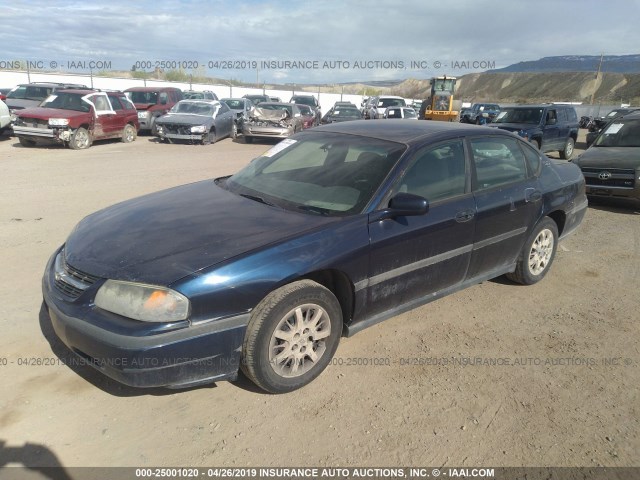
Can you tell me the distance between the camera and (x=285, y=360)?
295 cm

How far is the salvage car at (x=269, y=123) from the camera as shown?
17.2m

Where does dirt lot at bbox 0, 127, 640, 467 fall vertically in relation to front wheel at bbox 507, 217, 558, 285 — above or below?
below

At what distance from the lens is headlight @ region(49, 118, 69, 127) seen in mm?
12805

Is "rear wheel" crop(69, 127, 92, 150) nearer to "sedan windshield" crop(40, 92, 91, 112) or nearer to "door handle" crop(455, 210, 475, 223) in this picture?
"sedan windshield" crop(40, 92, 91, 112)

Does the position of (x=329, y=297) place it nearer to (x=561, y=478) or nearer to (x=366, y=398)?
(x=366, y=398)

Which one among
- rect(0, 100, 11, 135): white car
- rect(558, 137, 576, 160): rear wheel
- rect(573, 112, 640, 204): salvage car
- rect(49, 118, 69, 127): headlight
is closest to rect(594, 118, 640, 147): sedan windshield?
rect(573, 112, 640, 204): salvage car

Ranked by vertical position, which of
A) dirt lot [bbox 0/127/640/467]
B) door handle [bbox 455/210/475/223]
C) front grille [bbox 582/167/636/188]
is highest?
door handle [bbox 455/210/475/223]

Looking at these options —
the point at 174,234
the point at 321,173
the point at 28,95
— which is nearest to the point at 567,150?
the point at 321,173

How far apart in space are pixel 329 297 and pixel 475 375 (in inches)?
46.6

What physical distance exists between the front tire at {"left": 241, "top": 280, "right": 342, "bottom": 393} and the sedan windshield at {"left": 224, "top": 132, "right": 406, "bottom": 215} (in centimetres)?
65

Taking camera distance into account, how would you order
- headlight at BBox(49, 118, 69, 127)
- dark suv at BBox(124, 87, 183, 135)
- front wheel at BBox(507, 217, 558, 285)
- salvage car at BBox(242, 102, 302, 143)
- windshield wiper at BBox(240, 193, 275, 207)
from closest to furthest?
windshield wiper at BBox(240, 193, 275, 207)
front wheel at BBox(507, 217, 558, 285)
headlight at BBox(49, 118, 69, 127)
salvage car at BBox(242, 102, 302, 143)
dark suv at BBox(124, 87, 183, 135)

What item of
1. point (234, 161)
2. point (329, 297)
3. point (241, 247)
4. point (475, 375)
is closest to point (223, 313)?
point (241, 247)

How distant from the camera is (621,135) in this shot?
919cm

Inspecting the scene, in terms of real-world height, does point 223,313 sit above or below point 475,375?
above
